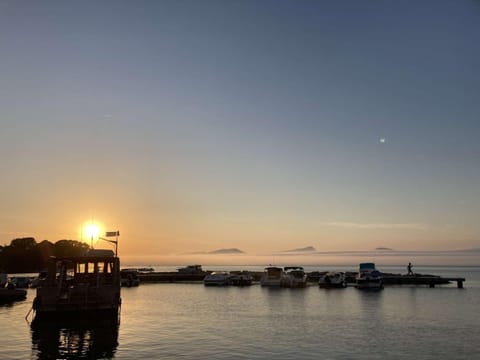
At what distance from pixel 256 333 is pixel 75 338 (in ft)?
49.2

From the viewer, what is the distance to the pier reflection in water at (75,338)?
3131 centimetres

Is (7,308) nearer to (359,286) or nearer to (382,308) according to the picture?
(382,308)

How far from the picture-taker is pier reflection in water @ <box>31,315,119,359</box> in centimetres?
3131

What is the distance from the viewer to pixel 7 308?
193 feet

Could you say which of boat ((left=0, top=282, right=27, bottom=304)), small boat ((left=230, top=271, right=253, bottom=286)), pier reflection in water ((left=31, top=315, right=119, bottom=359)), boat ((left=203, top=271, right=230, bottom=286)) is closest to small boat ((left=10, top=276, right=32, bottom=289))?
boat ((left=0, top=282, right=27, bottom=304))

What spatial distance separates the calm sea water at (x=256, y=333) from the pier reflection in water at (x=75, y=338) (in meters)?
0.07

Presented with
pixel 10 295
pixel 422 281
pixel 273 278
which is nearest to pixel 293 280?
pixel 273 278

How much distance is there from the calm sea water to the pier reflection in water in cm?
7

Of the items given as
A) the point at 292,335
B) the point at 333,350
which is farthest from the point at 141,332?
the point at 333,350

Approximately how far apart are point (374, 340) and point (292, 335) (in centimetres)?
650

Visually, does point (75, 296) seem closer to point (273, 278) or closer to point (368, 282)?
point (273, 278)

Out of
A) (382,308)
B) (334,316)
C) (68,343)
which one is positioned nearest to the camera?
(68,343)

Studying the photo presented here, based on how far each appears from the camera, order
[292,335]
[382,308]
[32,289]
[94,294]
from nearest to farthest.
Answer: [292,335] < [94,294] < [382,308] < [32,289]

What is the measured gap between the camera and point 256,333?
38.5m
